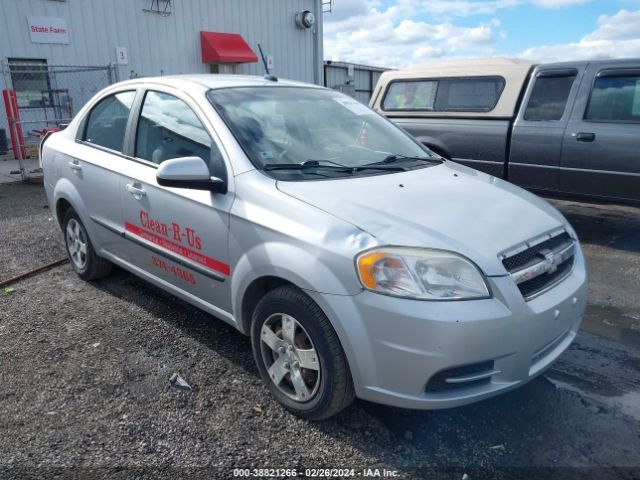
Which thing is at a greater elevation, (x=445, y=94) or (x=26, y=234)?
(x=445, y=94)

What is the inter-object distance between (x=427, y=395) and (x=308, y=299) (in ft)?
2.19

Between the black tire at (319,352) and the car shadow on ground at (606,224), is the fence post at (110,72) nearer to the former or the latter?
the car shadow on ground at (606,224)

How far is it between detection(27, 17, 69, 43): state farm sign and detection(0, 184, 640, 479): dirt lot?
11.3 metres

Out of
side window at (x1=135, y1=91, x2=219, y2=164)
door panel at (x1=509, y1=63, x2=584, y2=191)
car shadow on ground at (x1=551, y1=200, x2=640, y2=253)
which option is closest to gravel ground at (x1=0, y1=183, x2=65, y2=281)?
side window at (x1=135, y1=91, x2=219, y2=164)

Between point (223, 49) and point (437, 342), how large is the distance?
16.3m

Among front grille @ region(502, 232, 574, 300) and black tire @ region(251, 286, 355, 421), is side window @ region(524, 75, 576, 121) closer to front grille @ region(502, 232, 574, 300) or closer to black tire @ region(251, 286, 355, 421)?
front grille @ region(502, 232, 574, 300)

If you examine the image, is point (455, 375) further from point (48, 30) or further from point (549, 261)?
point (48, 30)

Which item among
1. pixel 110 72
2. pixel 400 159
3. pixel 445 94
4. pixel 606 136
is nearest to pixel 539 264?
pixel 400 159

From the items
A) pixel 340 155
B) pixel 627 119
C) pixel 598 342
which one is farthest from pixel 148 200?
pixel 627 119

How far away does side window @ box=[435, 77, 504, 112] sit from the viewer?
21.0ft

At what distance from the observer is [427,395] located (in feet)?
7.48

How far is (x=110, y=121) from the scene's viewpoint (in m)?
3.99

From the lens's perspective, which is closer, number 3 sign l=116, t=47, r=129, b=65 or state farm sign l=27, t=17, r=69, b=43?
state farm sign l=27, t=17, r=69, b=43

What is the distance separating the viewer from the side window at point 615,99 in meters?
5.45
